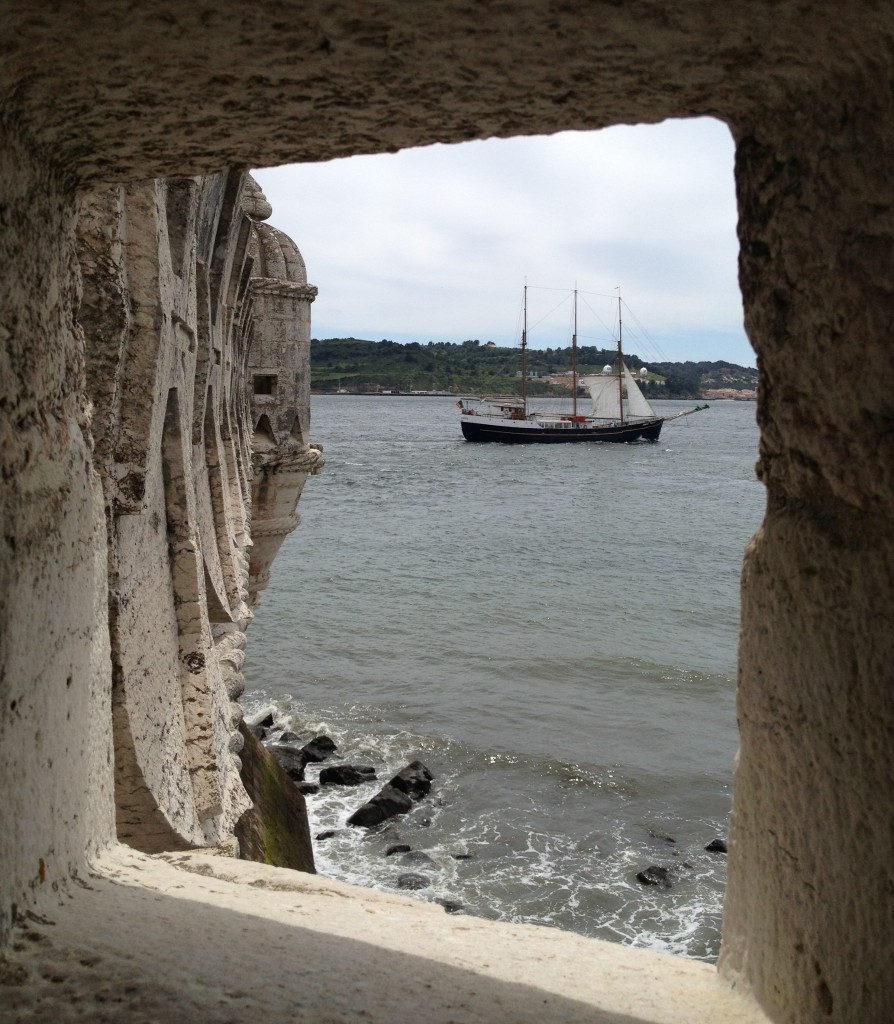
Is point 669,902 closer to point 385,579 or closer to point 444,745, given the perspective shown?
point 444,745

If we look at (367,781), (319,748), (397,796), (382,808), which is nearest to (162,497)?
(382,808)

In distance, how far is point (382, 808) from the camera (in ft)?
47.6

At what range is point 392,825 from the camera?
14.4m

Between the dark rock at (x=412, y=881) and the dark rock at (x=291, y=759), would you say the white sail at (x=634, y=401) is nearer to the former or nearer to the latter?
the dark rock at (x=291, y=759)

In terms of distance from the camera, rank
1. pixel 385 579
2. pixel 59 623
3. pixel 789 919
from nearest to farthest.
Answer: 1. pixel 789 919
2. pixel 59 623
3. pixel 385 579

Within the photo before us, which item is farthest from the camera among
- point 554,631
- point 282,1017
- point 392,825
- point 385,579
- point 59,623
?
point 385,579

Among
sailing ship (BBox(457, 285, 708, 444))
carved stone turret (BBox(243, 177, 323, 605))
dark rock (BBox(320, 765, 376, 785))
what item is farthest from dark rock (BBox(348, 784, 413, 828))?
sailing ship (BBox(457, 285, 708, 444))

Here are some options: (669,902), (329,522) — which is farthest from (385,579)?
(669,902)

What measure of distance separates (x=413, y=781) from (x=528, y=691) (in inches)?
199

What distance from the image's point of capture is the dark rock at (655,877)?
1300 cm

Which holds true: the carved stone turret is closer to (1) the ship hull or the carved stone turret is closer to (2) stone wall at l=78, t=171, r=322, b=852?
(2) stone wall at l=78, t=171, r=322, b=852

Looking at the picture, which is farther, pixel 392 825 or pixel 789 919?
pixel 392 825

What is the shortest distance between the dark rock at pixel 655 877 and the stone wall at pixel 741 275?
10.7 m

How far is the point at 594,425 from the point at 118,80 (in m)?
77.5
